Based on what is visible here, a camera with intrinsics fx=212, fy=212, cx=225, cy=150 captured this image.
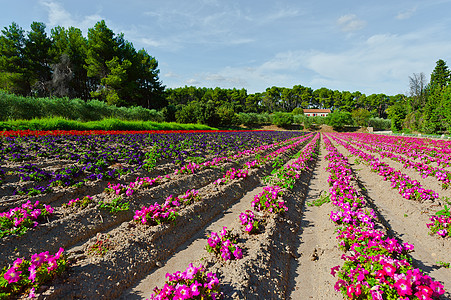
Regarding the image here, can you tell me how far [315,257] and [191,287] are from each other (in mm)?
2748

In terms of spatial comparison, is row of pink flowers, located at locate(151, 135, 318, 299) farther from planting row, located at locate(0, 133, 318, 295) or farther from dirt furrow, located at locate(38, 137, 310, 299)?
planting row, located at locate(0, 133, 318, 295)

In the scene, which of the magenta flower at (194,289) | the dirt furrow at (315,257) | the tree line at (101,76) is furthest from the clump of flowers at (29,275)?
the tree line at (101,76)

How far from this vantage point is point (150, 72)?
174 feet

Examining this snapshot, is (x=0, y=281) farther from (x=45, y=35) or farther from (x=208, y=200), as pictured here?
(x=45, y=35)

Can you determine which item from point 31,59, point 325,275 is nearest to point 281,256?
point 325,275

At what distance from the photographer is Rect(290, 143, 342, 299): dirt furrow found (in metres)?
3.46

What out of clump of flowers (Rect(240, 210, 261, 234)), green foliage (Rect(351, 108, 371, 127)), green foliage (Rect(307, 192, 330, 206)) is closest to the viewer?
clump of flowers (Rect(240, 210, 261, 234))

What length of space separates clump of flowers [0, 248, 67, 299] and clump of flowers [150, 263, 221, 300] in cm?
153

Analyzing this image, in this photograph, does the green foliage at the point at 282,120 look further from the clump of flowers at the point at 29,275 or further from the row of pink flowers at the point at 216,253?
the clump of flowers at the point at 29,275

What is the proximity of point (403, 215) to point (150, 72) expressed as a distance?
2230 inches

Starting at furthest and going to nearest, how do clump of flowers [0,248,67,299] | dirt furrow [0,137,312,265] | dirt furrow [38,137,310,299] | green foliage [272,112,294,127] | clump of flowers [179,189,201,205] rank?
green foliage [272,112,294,127]
clump of flowers [179,189,201,205]
dirt furrow [0,137,312,265]
dirt furrow [38,137,310,299]
clump of flowers [0,248,67,299]

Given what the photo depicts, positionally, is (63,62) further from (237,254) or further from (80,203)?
(237,254)

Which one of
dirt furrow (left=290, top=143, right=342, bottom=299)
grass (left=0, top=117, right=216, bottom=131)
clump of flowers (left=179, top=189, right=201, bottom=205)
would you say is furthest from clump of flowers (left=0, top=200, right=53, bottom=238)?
grass (left=0, top=117, right=216, bottom=131)

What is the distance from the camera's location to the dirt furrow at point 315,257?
3.46m
